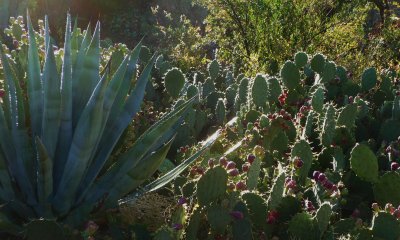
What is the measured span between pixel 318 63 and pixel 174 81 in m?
1.22

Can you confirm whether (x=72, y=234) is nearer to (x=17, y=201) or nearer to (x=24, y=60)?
(x=17, y=201)

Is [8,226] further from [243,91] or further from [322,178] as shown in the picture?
[243,91]

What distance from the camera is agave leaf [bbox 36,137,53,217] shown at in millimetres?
2535

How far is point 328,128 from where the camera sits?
3.62 m

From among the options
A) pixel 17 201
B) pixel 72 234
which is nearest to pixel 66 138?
pixel 17 201

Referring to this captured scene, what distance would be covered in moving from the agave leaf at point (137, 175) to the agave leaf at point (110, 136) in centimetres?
15

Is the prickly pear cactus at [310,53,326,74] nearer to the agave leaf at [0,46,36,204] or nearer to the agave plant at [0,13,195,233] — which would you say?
the agave plant at [0,13,195,233]

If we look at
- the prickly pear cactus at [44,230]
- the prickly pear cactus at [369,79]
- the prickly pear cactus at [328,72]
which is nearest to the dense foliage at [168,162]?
the prickly pear cactus at [44,230]

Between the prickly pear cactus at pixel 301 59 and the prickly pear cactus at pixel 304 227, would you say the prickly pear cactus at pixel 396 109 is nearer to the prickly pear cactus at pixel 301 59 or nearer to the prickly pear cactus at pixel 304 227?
the prickly pear cactus at pixel 301 59

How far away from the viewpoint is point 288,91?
15.3 feet

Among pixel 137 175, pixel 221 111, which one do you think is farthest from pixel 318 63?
pixel 137 175

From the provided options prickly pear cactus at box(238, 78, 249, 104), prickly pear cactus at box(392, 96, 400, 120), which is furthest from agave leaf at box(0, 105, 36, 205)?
prickly pear cactus at box(392, 96, 400, 120)

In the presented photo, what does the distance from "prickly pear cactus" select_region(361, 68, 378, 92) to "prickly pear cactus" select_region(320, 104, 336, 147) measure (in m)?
1.40

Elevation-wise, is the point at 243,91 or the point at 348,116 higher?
the point at 243,91
